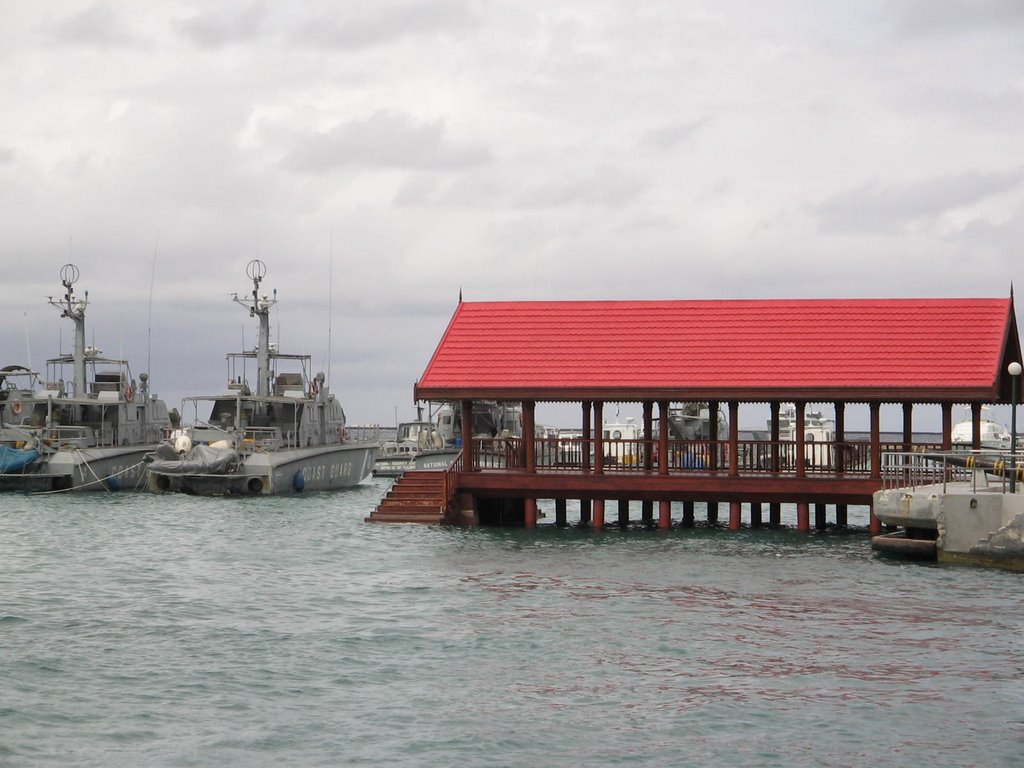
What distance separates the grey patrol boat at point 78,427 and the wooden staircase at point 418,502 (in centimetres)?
1832

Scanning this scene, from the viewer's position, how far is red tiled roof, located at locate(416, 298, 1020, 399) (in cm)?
3509

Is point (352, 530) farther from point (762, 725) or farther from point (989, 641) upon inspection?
point (762, 725)

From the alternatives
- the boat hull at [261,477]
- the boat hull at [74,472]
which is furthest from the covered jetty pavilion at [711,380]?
the boat hull at [74,472]

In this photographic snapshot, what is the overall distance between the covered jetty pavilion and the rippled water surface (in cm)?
366

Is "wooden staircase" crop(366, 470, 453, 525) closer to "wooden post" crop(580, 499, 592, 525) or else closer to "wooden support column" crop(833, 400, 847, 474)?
"wooden post" crop(580, 499, 592, 525)

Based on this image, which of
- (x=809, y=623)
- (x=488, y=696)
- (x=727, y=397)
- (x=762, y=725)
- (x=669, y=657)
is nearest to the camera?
(x=762, y=725)

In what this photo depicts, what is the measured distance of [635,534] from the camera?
36.2 m

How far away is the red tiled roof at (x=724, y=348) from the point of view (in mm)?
35094

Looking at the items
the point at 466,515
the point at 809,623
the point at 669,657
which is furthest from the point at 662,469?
the point at 669,657

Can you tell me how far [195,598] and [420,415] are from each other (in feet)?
158

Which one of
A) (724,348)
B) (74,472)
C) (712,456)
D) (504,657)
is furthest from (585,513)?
(504,657)

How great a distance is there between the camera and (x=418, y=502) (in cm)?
3703

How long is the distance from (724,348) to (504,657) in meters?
18.6

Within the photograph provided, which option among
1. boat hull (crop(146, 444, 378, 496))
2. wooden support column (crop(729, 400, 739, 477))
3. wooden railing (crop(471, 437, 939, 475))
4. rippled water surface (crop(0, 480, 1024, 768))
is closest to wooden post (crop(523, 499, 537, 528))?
wooden railing (crop(471, 437, 939, 475))
